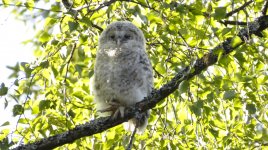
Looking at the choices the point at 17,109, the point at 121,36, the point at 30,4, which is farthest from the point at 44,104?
the point at 121,36

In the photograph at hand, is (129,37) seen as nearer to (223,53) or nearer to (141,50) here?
(141,50)

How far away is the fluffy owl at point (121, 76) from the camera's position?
359cm

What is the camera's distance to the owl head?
3.86 meters

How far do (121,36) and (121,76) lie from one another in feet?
1.49

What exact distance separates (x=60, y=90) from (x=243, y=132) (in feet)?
4.88

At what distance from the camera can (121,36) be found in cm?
392

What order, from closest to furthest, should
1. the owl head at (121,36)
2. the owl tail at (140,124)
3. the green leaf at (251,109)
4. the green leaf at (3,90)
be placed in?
the green leaf at (3,90) → the green leaf at (251,109) → the owl tail at (140,124) → the owl head at (121,36)

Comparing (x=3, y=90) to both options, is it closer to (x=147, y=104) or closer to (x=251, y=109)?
(x=147, y=104)

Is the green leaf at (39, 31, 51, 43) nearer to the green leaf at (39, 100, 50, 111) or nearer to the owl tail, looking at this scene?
the green leaf at (39, 100, 50, 111)

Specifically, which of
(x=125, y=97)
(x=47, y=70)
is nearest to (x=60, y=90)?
(x=47, y=70)

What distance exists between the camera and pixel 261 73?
11.3 feet

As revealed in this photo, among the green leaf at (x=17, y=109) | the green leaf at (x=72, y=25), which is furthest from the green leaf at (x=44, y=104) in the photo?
the green leaf at (x=72, y=25)

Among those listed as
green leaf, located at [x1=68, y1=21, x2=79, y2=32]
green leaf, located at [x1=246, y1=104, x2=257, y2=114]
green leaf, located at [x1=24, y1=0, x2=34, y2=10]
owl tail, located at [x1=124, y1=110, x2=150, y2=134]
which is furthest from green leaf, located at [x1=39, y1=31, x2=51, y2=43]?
green leaf, located at [x1=246, y1=104, x2=257, y2=114]

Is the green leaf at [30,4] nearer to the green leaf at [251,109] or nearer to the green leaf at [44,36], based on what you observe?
the green leaf at [44,36]
